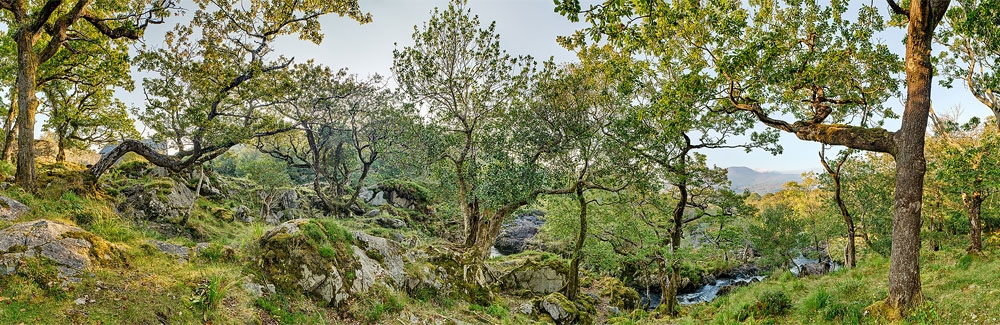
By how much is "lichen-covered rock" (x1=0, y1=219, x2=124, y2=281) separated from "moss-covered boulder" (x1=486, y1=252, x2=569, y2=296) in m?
13.7

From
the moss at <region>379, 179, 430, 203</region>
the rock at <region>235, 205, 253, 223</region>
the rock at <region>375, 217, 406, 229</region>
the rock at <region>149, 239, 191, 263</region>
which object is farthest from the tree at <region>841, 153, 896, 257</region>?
the rock at <region>235, 205, 253, 223</region>

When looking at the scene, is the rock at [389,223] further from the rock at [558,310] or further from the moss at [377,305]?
the moss at [377,305]

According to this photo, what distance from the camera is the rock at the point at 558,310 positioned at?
14.7 metres

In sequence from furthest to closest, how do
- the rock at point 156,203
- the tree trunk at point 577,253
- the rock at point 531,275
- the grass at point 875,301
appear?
1. the rock at point 531,275
2. the tree trunk at point 577,253
3. the rock at point 156,203
4. the grass at point 875,301

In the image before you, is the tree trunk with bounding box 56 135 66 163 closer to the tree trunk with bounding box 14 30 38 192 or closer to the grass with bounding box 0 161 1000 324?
the grass with bounding box 0 161 1000 324

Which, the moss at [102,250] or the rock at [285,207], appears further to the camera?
the rock at [285,207]

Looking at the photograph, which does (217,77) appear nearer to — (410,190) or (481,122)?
(481,122)

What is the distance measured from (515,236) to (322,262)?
3520 centimetres

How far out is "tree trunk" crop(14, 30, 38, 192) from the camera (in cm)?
1039

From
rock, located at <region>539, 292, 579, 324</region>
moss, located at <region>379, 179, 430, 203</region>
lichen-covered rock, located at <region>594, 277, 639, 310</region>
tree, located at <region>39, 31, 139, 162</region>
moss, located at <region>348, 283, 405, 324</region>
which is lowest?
lichen-covered rock, located at <region>594, 277, 639, 310</region>

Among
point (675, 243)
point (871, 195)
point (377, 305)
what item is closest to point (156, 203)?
point (377, 305)

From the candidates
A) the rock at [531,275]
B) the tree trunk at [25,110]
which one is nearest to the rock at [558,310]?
the rock at [531,275]

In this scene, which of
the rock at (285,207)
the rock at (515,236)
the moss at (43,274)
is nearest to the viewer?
the moss at (43,274)

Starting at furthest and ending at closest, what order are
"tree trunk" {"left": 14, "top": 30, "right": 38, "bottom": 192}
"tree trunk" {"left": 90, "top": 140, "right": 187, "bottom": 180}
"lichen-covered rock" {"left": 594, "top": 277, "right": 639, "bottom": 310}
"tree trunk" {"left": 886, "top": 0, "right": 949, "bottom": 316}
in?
"lichen-covered rock" {"left": 594, "top": 277, "right": 639, "bottom": 310} < "tree trunk" {"left": 90, "top": 140, "right": 187, "bottom": 180} < "tree trunk" {"left": 14, "top": 30, "right": 38, "bottom": 192} < "tree trunk" {"left": 886, "top": 0, "right": 949, "bottom": 316}
